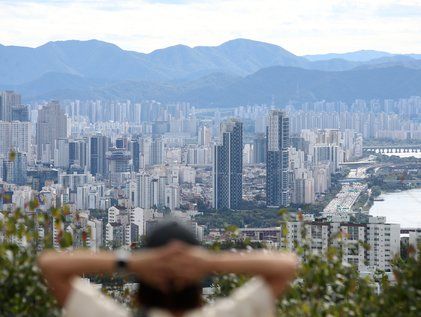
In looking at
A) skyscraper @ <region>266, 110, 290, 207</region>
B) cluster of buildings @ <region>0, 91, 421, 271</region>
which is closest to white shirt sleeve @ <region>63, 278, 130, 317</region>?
cluster of buildings @ <region>0, 91, 421, 271</region>

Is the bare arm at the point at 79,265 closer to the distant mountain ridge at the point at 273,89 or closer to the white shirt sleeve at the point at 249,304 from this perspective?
the white shirt sleeve at the point at 249,304

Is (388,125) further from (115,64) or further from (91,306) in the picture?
(91,306)

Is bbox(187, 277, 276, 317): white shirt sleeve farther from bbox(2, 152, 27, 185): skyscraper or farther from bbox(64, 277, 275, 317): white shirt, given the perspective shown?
bbox(2, 152, 27, 185): skyscraper

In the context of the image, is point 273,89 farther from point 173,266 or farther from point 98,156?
point 173,266

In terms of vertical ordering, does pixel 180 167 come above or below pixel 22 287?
below

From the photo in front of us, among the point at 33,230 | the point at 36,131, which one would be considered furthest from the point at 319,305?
the point at 36,131

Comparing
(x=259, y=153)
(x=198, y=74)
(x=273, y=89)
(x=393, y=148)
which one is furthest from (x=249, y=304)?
(x=198, y=74)
